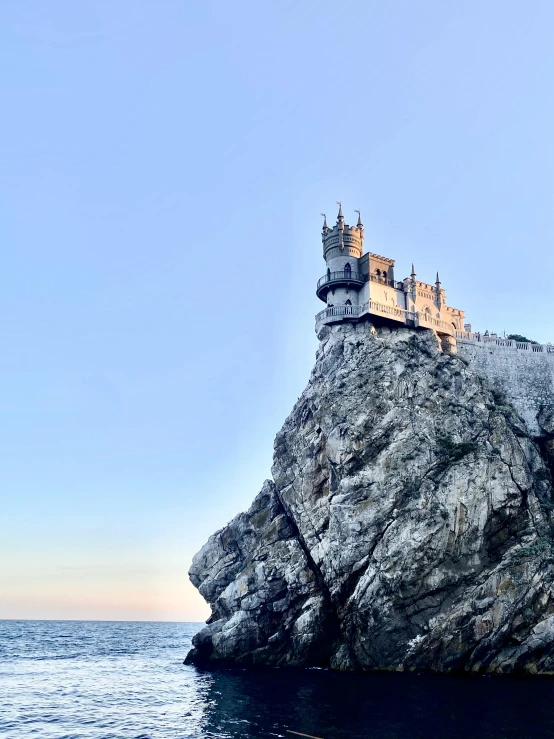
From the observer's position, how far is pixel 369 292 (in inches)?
2628

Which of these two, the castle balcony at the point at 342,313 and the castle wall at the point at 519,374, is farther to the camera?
the castle balcony at the point at 342,313

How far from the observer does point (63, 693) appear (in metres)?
48.7

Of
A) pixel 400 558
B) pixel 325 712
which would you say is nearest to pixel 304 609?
pixel 400 558

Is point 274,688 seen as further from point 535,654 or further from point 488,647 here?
point 535,654

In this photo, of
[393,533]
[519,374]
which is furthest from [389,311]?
[393,533]

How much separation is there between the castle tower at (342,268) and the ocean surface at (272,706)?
38.8 m

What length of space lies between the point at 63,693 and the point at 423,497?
35240 millimetres

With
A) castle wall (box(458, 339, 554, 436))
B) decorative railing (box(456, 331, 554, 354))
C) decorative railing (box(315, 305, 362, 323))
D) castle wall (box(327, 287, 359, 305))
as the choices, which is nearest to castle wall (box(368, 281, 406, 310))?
decorative railing (box(315, 305, 362, 323))

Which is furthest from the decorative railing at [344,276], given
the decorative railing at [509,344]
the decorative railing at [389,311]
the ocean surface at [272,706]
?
the ocean surface at [272,706]

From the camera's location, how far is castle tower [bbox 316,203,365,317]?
6850 cm

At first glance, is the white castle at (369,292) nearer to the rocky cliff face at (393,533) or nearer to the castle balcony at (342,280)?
the castle balcony at (342,280)

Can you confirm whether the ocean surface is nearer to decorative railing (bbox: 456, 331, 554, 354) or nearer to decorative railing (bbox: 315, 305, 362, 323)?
decorative railing (bbox: 315, 305, 362, 323)

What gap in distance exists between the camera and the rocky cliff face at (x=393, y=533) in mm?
49656

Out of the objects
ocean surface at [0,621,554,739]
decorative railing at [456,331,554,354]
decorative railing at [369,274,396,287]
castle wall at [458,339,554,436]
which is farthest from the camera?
decorative railing at [456,331,554,354]
